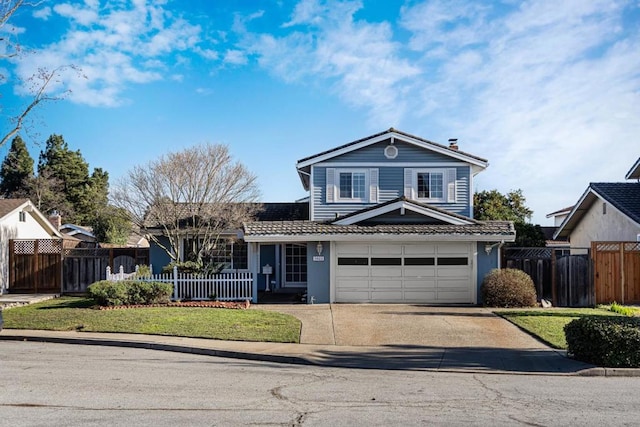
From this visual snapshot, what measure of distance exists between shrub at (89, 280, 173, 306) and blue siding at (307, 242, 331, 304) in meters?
4.72

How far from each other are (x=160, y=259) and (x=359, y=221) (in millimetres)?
8817

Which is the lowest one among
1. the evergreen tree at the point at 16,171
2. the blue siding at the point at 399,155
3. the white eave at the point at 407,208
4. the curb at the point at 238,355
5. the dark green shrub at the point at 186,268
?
the curb at the point at 238,355

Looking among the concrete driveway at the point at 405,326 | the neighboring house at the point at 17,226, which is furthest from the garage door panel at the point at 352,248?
the neighboring house at the point at 17,226

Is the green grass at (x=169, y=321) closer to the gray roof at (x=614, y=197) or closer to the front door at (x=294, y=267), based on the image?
the front door at (x=294, y=267)

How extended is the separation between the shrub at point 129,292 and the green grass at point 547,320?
10.5 metres

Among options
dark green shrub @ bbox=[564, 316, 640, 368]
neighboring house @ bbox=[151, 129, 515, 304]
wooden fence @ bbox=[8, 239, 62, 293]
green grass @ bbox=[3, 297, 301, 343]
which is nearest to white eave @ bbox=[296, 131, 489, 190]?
neighboring house @ bbox=[151, 129, 515, 304]

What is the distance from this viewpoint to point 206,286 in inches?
775

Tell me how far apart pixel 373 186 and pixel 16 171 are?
137 ft

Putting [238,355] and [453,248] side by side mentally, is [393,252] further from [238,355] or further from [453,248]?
[238,355]

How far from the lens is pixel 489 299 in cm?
1919

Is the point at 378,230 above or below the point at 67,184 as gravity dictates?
below

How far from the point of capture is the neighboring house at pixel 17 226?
76.3 ft

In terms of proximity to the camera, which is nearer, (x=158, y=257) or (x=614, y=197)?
(x=614, y=197)

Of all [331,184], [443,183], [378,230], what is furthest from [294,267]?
[443,183]
